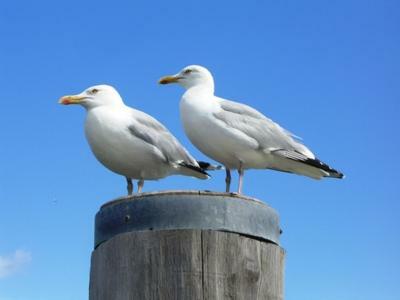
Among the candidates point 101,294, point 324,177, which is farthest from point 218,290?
point 324,177

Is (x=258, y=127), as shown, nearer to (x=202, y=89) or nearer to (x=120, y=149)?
(x=202, y=89)

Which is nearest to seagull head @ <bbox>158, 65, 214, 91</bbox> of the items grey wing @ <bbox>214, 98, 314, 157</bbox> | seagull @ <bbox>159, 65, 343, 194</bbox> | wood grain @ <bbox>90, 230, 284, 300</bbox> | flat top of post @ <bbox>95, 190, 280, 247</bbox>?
seagull @ <bbox>159, 65, 343, 194</bbox>

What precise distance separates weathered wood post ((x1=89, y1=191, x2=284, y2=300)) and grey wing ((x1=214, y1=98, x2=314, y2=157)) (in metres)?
2.92

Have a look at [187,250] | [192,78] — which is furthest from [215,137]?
[187,250]

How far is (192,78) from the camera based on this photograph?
6.94 m

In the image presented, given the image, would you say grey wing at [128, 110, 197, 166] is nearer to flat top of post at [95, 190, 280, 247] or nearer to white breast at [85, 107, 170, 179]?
white breast at [85, 107, 170, 179]

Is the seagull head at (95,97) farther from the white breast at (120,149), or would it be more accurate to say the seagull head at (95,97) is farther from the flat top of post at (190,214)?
the flat top of post at (190,214)

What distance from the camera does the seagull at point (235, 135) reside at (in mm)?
6023

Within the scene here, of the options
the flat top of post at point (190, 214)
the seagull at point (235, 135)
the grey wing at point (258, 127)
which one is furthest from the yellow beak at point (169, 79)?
the flat top of post at point (190, 214)

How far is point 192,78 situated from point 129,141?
3.52 ft

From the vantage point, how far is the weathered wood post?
2.94 meters

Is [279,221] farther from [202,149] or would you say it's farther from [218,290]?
[202,149]

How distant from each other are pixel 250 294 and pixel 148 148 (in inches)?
139

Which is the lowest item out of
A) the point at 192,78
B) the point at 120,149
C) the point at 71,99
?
the point at 120,149
